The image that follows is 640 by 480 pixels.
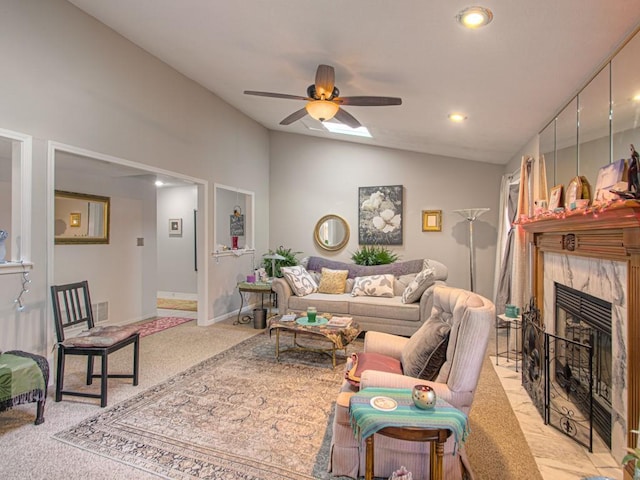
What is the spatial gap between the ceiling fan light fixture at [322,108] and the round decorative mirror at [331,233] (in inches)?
120

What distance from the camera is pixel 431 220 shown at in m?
5.61

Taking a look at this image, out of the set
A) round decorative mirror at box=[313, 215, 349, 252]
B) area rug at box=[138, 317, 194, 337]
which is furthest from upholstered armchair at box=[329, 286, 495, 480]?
round decorative mirror at box=[313, 215, 349, 252]

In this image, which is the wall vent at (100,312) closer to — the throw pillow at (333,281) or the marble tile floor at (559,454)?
the throw pillow at (333,281)

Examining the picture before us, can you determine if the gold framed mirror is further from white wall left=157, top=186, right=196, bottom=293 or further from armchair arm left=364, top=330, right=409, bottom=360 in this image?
armchair arm left=364, top=330, right=409, bottom=360

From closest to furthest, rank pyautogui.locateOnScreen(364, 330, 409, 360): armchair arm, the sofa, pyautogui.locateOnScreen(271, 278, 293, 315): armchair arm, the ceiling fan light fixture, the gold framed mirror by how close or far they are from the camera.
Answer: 1. pyautogui.locateOnScreen(364, 330, 409, 360): armchair arm
2. the ceiling fan light fixture
3. the sofa
4. the gold framed mirror
5. pyautogui.locateOnScreen(271, 278, 293, 315): armchair arm

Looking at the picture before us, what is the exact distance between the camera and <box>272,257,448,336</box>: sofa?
4312mm

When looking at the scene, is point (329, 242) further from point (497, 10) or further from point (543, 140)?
point (497, 10)

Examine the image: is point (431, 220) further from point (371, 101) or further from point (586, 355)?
point (586, 355)

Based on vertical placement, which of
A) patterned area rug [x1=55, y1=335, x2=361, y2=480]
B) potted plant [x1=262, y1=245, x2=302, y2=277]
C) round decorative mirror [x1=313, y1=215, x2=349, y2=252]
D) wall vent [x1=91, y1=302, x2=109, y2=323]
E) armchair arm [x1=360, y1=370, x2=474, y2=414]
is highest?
round decorative mirror [x1=313, y1=215, x2=349, y2=252]

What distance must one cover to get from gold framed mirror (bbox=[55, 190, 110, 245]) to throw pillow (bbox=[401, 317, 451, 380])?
444cm

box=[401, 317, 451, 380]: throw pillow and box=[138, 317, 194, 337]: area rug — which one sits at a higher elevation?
box=[401, 317, 451, 380]: throw pillow

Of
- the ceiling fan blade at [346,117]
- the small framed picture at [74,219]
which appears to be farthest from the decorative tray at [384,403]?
the small framed picture at [74,219]

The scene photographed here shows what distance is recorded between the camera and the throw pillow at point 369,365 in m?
2.17

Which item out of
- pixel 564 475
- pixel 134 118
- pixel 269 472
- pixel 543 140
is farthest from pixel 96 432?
pixel 543 140
